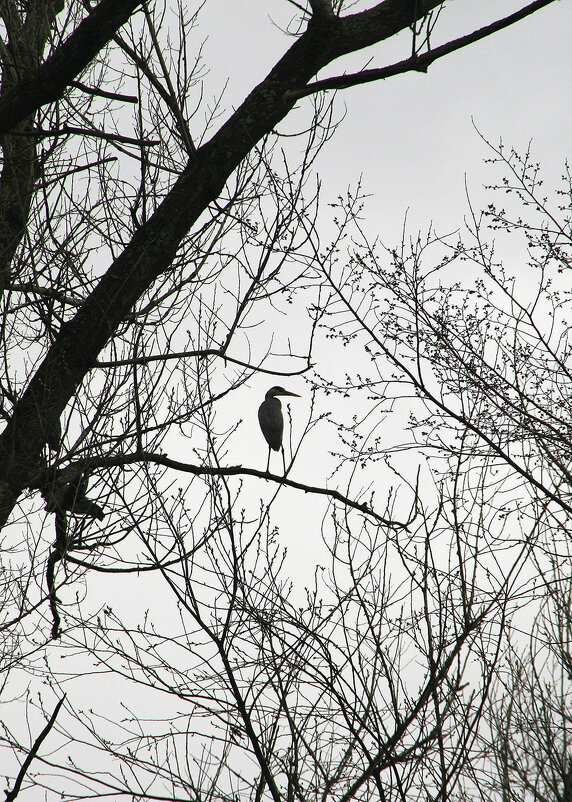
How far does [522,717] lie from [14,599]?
3.30 meters

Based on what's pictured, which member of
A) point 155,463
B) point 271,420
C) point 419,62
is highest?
point 271,420

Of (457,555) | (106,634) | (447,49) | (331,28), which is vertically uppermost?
(331,28)

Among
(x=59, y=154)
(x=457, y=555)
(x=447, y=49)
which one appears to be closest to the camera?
(x=447, y=49)

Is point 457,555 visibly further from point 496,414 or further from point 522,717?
point 522,717

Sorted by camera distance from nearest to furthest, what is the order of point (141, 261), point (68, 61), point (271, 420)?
1. point (68, 61)
2. point (141, 261)
3. point (271, 420)

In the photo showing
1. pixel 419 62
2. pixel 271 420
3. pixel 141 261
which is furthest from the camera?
pixel 271 420

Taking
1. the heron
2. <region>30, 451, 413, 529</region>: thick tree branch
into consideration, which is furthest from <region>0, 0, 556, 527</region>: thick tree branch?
the heron

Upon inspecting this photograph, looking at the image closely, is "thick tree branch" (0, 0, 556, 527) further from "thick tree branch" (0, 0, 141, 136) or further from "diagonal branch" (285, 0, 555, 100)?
"thick tree branch" (0, 0, 141, 136)

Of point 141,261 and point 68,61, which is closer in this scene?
point 68,61

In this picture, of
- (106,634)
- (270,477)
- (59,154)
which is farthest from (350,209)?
(106,634)

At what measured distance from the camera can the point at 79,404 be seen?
363cm

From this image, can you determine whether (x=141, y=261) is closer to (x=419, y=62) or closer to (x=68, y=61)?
(x=68, y=61)

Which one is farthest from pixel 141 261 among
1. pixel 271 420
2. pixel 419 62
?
pixel 271 420

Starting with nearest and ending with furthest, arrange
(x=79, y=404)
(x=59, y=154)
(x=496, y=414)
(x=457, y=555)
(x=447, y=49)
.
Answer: (x=447, y=49) < (x=457, y=555) < (x=79, y=404) < (x=496, y=414) < (x=59, y=154)
